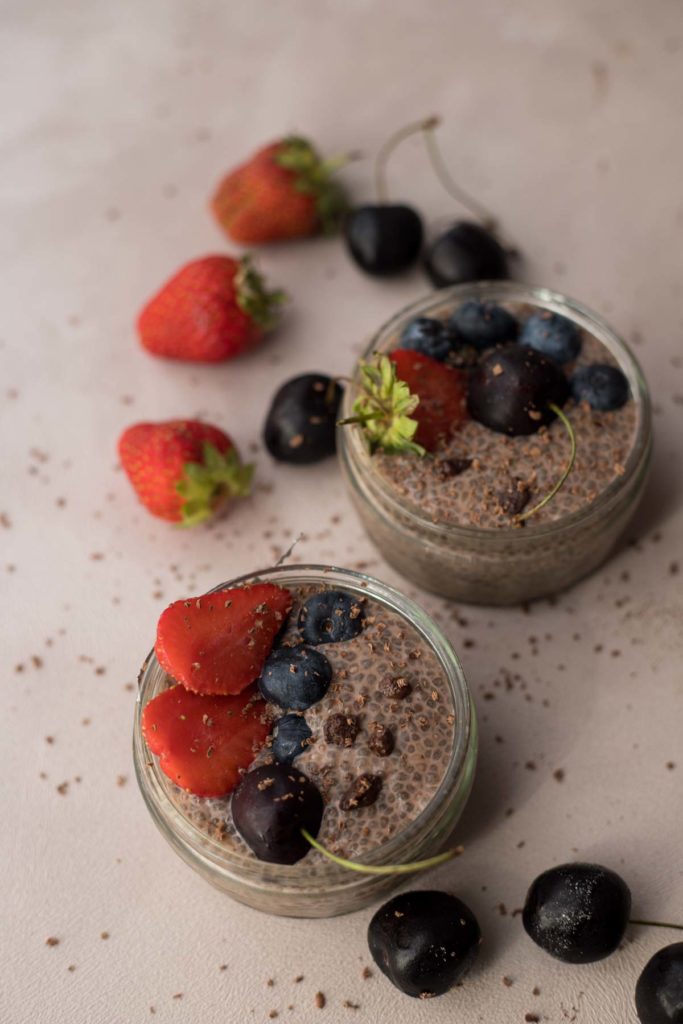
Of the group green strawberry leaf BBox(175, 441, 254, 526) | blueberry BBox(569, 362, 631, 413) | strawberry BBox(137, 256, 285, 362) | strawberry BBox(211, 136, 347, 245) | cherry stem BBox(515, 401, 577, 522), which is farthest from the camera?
strawberry BBox(211, 136, 347, 245)

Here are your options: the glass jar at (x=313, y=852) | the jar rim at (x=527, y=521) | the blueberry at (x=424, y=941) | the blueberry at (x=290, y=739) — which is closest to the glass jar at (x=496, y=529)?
the jar rim at (x=527, y=521)

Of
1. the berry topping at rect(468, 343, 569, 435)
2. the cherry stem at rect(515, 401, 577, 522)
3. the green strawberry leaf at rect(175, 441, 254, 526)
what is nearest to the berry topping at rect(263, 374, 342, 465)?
the green strawberry leaf at rect(175, 441, 254, 526)

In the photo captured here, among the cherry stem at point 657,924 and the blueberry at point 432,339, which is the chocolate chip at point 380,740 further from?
the blueberry at point 432,339

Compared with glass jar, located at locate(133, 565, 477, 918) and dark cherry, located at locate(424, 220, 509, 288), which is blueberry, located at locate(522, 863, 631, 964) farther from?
dark cherry, located at locate(424, 220, 509, 288)

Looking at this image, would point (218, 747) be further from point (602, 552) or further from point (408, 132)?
point (408, 132)

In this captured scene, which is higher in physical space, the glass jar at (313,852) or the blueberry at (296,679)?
the blueberry at (296,679)

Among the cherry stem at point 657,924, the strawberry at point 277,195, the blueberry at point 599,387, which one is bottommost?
the cherry stem at point 657,924
